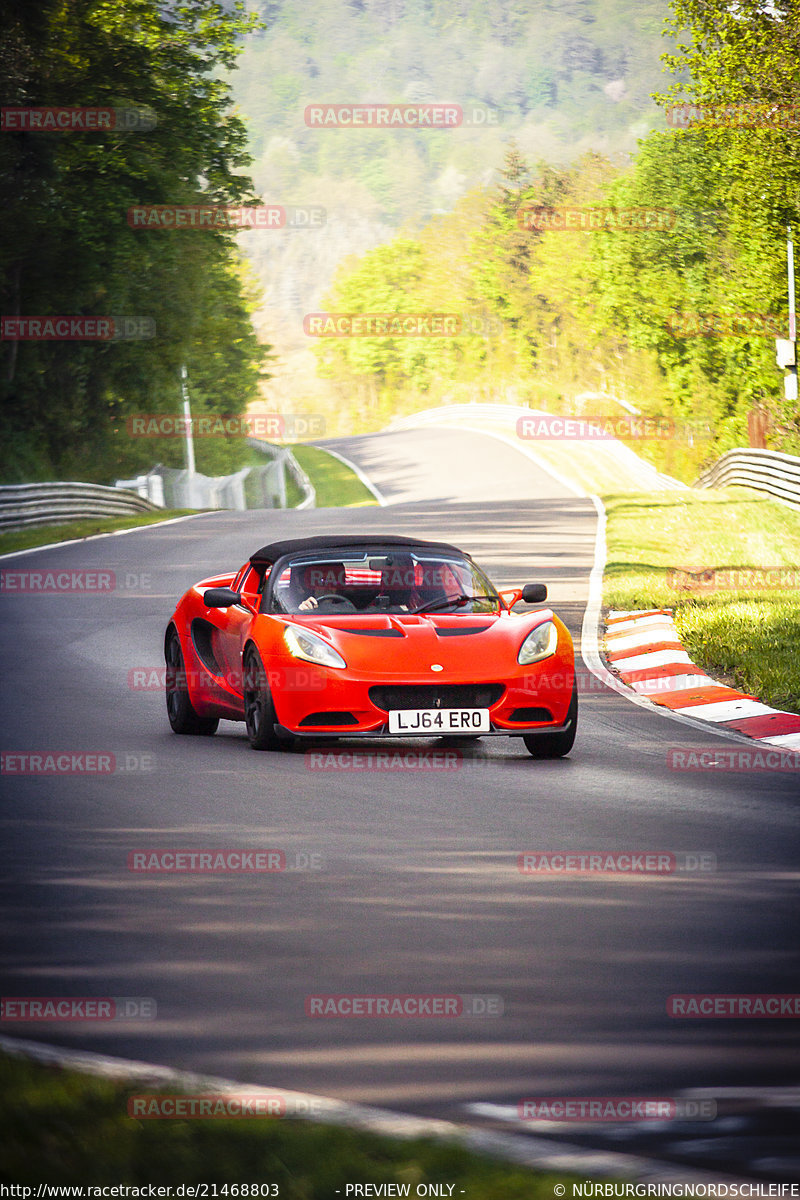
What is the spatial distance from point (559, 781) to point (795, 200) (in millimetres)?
49251

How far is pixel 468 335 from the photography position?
14000cm

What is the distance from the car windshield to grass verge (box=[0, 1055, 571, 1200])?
6744mm

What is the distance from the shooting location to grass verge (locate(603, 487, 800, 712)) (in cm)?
1394

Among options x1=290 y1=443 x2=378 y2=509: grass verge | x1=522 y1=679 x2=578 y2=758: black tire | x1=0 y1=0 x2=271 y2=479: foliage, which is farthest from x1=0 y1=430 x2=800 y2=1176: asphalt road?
x1=290 y1=443 x2=378 y2=509: grass verge

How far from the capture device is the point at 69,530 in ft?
114

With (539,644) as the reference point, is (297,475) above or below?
below

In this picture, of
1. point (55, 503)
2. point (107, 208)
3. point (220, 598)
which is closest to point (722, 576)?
point (220, 598)

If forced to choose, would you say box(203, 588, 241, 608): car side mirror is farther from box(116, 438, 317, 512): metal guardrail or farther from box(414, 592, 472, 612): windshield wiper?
box(116, 438, 317, 512): metal guardrail

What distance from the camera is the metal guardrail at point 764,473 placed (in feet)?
109

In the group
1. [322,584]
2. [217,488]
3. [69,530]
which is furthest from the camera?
[217,488]

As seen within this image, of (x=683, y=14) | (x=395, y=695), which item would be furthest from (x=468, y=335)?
(x=395, y=695)

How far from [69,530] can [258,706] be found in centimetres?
2512

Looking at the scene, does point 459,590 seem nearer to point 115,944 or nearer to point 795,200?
point 115,944

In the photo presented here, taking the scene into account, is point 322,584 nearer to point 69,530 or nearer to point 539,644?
point 539,644
